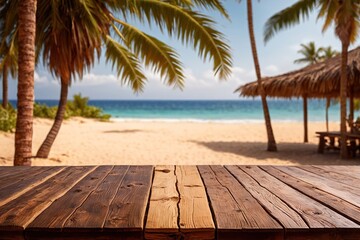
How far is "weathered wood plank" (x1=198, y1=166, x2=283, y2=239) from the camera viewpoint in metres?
1.22

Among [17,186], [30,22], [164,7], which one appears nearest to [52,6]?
[30,22]

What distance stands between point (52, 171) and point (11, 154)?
6.11 metres

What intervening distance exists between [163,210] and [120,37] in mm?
6372

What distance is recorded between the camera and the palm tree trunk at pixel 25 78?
151 inches

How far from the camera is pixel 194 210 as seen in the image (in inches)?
56.2

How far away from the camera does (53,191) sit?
1.74 metres

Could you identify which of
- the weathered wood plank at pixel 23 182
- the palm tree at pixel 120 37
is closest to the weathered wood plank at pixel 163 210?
the weathered wood plank at pixel 23 182

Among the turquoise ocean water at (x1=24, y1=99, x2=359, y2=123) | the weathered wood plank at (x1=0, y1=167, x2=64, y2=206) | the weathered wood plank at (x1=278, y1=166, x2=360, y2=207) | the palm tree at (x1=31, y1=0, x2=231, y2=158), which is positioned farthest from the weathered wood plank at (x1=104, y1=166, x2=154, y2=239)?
the turquoise ocean water at (x1=24, y1=99, x2=359, y2=123)

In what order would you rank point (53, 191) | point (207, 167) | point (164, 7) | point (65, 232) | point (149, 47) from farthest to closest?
point (149, 47), point (164, 7), point (207, 167), point (53, 191), point (65, 232)

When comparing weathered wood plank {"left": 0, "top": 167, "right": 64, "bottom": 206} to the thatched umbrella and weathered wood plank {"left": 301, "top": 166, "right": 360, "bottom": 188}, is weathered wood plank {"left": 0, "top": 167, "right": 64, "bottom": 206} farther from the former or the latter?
the thatched umbrella

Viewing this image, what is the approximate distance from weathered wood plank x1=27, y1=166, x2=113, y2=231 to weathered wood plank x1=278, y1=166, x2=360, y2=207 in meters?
1.42

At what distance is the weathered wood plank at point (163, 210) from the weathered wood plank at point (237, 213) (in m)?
0.19

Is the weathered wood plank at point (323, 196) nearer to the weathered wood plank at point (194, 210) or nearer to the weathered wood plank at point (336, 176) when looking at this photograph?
the weathered wood plank at point (336, 176)

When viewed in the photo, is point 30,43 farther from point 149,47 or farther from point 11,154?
point 11,154
